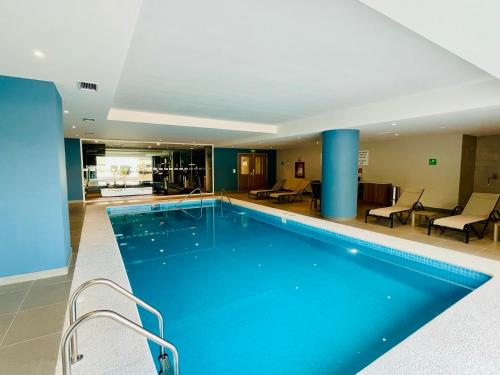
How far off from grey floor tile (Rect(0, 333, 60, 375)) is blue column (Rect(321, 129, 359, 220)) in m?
5.96

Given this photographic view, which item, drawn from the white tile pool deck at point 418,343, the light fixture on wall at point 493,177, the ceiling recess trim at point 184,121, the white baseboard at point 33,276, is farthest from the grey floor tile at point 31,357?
the light fixture on wall at point 493,177

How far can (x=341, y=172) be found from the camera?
21.4 feet

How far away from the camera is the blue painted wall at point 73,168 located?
31.1ft

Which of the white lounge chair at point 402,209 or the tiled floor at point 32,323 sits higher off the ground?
the white lounge chair at point 402,209

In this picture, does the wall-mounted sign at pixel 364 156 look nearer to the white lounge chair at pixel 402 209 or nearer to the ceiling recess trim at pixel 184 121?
the white lounge chair at pixel 402 209

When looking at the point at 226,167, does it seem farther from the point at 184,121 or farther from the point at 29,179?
the point at 29,179

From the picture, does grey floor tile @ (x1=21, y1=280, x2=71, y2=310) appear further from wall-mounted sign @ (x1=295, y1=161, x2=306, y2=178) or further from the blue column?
wall-mounted sign @ (x1=295, y1=161, x2=306, y2=178)

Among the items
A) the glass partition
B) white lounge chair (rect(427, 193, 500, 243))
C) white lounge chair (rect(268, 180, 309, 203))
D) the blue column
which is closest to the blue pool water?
the blue column

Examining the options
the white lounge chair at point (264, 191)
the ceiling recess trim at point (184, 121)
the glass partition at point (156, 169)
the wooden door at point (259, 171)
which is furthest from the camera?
the wooden door at point (259, 171)

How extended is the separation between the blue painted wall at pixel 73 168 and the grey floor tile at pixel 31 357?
8.99 meters

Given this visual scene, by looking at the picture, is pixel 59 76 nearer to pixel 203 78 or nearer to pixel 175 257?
pixel 203 78

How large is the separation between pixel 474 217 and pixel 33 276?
301 inches

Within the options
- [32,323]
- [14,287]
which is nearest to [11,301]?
[14,287]

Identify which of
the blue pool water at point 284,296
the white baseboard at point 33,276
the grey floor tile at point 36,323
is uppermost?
the white baseboard at point 33,276
